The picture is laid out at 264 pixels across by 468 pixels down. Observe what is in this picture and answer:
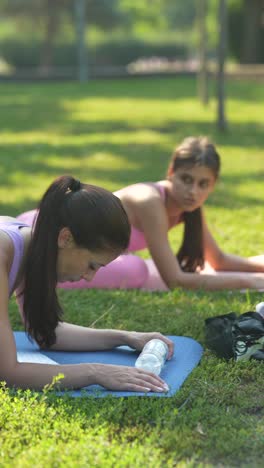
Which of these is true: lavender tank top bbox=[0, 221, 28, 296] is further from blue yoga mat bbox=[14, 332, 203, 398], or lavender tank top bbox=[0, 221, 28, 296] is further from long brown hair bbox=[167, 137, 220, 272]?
long brown hair bbox=[167, 137, 220, 272]

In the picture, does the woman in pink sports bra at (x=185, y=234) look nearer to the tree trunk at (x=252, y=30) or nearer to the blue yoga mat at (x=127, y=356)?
the blue yoga mat at (x=127, y=356)

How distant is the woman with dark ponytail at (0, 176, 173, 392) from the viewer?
3.21 meters

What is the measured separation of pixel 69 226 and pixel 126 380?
0.62m

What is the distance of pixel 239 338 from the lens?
A: 367cm

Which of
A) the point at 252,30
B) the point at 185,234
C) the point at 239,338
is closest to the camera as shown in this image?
the point at 239,338

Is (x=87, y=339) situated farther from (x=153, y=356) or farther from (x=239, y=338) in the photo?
(x=239, y=338)

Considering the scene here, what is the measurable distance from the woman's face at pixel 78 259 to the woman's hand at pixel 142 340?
1.71ft

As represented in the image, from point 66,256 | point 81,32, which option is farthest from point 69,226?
point 81,32

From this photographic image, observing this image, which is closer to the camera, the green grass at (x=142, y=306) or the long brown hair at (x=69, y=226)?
the green grass at (x=142, y=306)

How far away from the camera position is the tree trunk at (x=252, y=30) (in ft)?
72.3

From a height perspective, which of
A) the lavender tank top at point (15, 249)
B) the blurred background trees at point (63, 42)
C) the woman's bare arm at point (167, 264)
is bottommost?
the blurred background trees at point (63, 42)

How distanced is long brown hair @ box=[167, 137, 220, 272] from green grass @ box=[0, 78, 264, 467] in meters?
0.42

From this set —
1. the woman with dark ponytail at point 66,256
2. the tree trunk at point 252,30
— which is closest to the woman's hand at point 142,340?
the woman with dark ponytail at point 66,256

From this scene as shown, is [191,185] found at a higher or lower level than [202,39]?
higher
